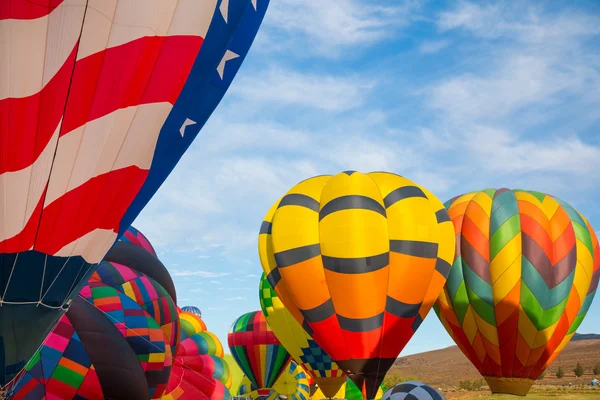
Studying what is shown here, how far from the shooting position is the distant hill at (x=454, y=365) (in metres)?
52.3

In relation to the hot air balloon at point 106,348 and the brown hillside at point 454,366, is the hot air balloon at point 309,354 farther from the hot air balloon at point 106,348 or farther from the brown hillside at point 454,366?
the brown hillside at point 454,366

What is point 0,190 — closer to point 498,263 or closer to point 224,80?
point 224,80

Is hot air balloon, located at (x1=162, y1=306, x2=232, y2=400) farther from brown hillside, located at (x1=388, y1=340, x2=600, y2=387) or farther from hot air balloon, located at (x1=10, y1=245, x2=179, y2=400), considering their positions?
brown hillside, located at (x1=388, y1=340, x2=600, y2=387)

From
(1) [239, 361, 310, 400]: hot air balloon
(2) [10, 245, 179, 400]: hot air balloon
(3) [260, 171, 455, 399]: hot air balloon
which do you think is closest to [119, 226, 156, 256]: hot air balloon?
(2) [10, 245, 179, 400]: hot air balloon

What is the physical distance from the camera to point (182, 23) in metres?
6.28

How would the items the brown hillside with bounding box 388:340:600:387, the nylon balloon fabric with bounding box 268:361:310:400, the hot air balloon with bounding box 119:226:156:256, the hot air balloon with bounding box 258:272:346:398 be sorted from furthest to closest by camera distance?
1. the brown hillside with bounding box 388:340:600:387
2. the nylon balloon fabric with bounding box 268:361:310:400
3. the hot air balloon with bounding box 258:272:346:398
4. the hot air balloon with bounding box 119:226:156:256

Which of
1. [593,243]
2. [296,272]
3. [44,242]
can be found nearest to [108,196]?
[44,242]

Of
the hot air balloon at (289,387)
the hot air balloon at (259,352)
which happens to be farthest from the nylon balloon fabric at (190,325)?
the hot air balloon at (289,387)

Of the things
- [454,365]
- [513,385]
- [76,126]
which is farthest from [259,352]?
[454,365]

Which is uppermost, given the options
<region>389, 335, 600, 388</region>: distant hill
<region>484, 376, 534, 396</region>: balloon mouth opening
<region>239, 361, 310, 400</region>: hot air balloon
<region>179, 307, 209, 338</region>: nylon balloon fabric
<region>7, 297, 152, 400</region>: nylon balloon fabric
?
<region>389, 335, 600, 388</region>: distant hill

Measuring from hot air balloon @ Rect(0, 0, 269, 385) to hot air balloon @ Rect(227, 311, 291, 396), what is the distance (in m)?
15.4

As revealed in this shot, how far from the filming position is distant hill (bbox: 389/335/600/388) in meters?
52.3

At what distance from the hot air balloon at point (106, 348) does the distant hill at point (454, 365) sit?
34.2 m

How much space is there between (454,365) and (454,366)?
1493mm
